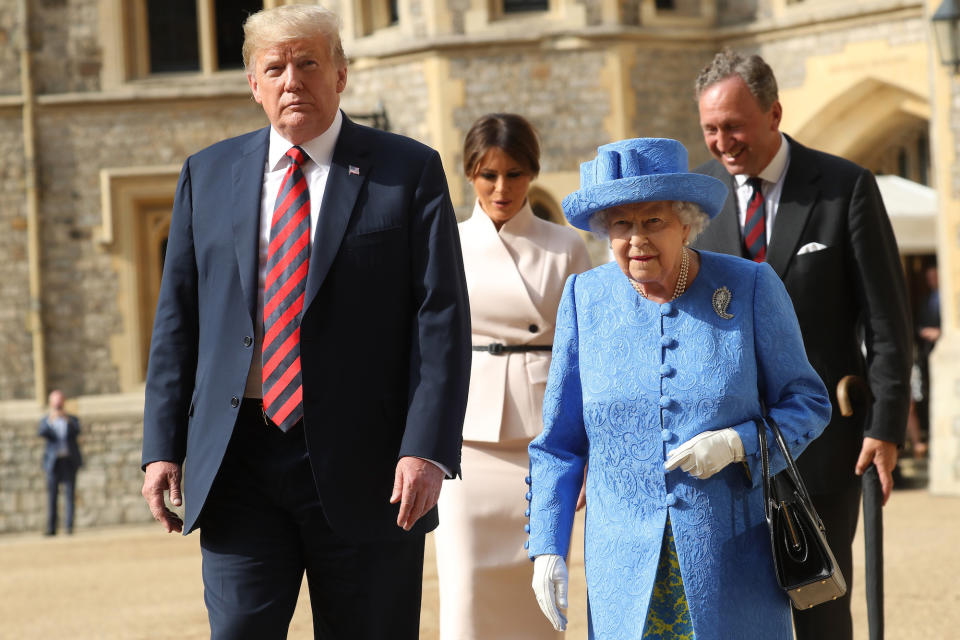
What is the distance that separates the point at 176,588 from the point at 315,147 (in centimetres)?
590

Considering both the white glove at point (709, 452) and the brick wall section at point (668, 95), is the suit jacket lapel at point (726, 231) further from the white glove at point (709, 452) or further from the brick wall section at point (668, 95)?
the brick wall section at point (668, 95)

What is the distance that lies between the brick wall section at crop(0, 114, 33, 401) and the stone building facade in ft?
0.05

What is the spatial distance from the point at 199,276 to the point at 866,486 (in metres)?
1.89

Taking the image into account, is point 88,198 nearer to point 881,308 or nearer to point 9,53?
point 9,53

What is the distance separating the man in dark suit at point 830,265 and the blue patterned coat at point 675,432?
0.94 meters

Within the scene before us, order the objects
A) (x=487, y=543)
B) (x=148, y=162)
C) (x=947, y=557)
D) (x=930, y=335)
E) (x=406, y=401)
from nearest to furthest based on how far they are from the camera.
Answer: (x=406, y=401) → (x=487, y=543) → (x=947, y=557) → (x=930, y=335) → (x=148, y=162)

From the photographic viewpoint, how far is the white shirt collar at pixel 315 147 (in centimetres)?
306

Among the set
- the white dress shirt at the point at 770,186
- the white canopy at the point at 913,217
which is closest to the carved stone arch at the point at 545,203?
the white canopy at the point at 913,217

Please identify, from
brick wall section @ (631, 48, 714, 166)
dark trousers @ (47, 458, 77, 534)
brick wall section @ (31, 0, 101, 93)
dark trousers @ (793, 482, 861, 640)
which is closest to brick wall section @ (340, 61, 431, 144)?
brick wall section @ (631, 48, 714, 166)

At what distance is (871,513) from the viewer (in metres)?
3.92

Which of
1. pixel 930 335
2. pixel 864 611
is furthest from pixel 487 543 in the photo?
pixel 930 335

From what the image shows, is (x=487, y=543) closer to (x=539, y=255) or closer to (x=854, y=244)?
(x=539, y=255)

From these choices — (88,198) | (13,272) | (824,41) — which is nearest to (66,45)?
(88,198)

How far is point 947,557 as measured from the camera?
313 inches
